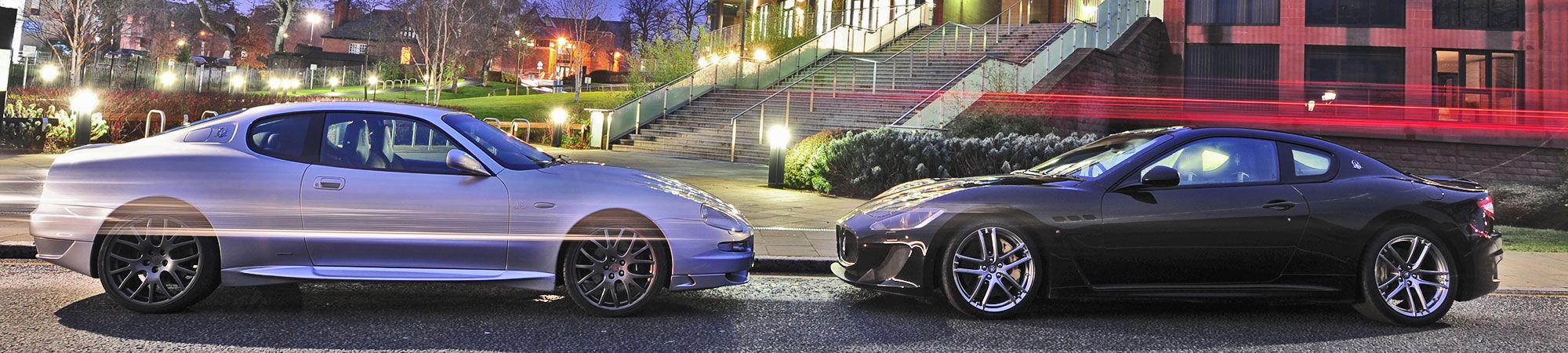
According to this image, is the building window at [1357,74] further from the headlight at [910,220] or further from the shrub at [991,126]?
the headlight at [910,220]

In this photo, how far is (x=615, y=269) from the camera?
545 centimetres

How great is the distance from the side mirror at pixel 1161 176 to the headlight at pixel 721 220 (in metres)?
2.24

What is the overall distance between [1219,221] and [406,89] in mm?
61315

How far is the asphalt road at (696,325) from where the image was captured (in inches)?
191

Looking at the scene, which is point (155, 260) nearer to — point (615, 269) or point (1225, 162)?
point (615, 269)

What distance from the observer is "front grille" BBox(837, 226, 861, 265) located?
584 centimetres

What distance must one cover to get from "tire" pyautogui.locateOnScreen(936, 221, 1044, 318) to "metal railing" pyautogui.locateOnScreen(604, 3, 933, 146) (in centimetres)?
2304

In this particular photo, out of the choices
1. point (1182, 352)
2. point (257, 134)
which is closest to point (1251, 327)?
point (1182, 352)

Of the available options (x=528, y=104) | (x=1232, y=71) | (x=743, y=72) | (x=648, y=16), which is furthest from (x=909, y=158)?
(x=648, y=16)

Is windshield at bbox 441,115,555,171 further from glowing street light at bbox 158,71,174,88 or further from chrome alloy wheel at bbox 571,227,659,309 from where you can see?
glowing street light at bbox 158,71,174,88

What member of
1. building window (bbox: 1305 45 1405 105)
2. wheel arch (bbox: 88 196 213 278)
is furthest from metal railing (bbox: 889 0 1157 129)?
wheel arch (bbox: 88 196 213 278)

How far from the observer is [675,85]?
2945 centimetres

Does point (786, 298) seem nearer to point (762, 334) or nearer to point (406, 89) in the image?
point (762, 334)

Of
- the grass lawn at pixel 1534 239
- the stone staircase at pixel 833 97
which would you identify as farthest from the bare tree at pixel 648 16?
the grass lawn at pixel 1534 239
